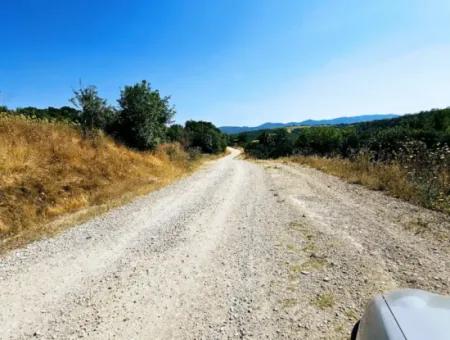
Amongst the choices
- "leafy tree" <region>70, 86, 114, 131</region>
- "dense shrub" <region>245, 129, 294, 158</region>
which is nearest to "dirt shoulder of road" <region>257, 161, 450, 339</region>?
"leafy tree" <region>70, 86, 114, 131</region>

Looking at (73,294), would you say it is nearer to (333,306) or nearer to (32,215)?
(333,306)

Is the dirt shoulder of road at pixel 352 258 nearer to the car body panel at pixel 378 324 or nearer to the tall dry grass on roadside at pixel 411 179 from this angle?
the tall dry grass on roadside at pixel 411 179

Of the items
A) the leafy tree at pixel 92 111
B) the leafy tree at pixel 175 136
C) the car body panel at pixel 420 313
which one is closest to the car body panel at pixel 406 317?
the car body panel at pixel 420 313

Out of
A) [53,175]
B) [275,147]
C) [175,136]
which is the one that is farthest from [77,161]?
[275,147]

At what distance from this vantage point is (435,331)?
1.54 m

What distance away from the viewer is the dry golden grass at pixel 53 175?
324 inches

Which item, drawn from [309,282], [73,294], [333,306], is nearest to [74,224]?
[73,294]

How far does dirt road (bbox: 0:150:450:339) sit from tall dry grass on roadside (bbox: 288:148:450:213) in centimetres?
89

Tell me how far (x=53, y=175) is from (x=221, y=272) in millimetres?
8378

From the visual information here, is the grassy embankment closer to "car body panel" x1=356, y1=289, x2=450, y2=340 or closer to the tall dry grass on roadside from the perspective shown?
the tall dry grass on roadside

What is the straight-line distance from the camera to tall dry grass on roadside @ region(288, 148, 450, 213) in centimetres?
828

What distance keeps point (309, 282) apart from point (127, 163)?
43.1 ft

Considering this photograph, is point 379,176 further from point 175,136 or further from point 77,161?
point 175,136

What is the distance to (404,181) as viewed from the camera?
1001cm
